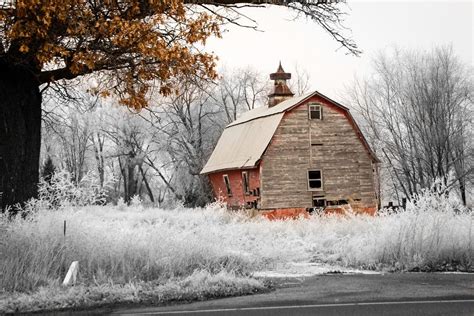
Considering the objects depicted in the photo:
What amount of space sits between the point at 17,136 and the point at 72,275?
433cm

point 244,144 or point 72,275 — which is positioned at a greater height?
point 244,144

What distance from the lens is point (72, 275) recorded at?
1073cm

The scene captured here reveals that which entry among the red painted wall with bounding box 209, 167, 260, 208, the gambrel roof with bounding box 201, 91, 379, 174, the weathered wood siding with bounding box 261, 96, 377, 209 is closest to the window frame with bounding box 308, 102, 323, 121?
the weathered wood siding with bounding box 261, 96, 377, 209

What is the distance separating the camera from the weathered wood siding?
111 ft

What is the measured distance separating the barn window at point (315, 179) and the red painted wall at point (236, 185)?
2.76 meters

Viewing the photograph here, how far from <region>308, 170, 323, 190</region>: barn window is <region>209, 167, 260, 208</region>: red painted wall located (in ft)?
9.04

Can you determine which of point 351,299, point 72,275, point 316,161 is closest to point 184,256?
point 72,275

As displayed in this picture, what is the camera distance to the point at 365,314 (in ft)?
28.1

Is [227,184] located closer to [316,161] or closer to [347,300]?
[316,161]

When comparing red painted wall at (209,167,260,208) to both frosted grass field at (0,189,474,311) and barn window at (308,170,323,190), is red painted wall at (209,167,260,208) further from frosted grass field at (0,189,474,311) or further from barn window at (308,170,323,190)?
frosted grass field at (0,189,474,311)

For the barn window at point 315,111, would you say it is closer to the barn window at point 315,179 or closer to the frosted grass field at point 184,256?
the barn window at point 315,179

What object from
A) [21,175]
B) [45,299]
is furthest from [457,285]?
[21,175]

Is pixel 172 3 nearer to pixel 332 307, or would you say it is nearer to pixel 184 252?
pixel 184 252

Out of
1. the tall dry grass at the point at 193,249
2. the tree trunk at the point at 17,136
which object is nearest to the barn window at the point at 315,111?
the tall dry grass at the point at 193,249
